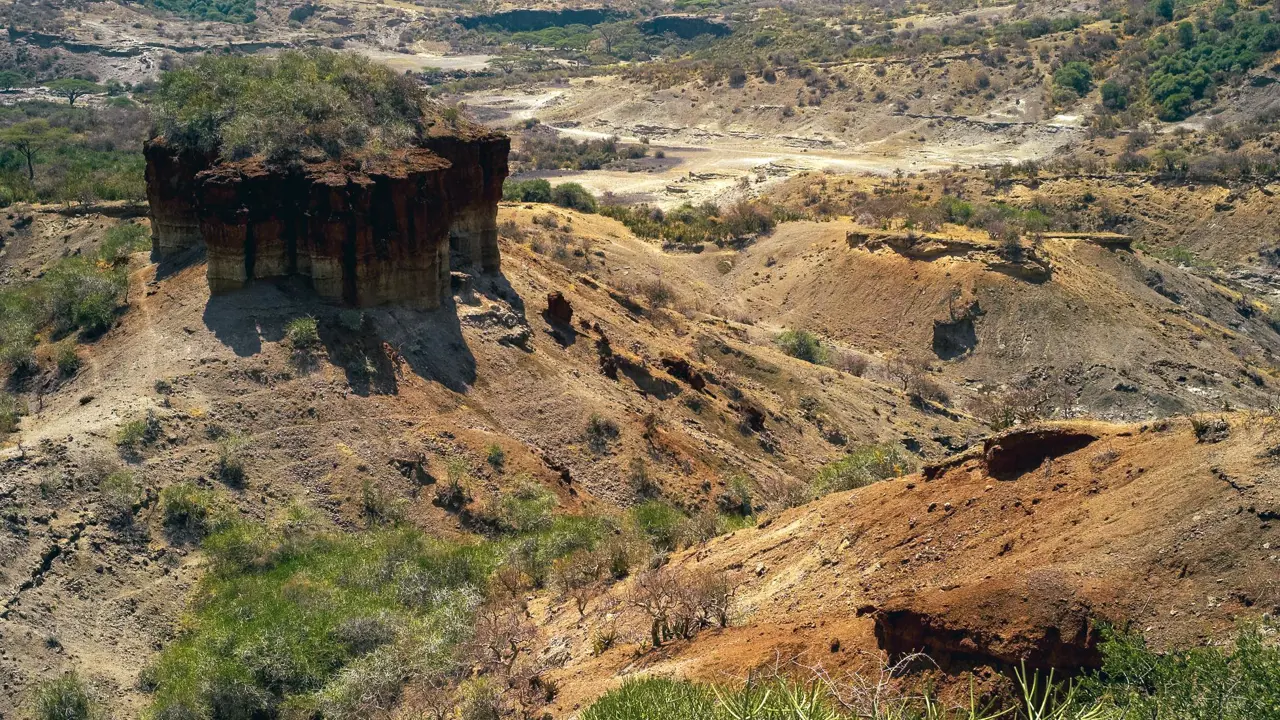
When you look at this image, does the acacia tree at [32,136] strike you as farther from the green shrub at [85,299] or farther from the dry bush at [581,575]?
the dry bush at [581,575]

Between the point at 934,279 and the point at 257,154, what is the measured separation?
25.8 m

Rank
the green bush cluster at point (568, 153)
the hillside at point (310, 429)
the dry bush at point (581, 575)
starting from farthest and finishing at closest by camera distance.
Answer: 1. the green bush cluster at point (568, 153)
2. the hillside at point (310, 429)
3. the dry bush at point (581, 575)

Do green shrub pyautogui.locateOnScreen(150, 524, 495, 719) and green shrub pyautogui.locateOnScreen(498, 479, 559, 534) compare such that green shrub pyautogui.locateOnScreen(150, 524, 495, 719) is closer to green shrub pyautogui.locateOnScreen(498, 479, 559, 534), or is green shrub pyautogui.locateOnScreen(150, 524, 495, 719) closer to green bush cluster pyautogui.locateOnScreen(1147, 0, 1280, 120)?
green shrub pyautogui.locateOnScreen(498, 479, 559, 534)

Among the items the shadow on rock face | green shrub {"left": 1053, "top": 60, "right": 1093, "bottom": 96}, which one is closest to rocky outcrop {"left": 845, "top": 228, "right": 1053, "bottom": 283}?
the shadow on rock face

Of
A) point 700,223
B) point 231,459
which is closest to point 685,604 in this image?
point 231,459

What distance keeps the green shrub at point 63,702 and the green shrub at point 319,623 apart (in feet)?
2.51

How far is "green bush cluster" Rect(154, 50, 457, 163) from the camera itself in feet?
70.5

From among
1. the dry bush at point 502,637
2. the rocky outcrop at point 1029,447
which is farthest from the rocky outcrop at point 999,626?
the dry bush at point 502,637

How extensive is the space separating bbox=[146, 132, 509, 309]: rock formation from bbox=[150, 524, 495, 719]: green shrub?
19.5ft

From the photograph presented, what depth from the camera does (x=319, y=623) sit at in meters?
14.6

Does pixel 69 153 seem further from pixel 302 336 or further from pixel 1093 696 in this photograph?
pixel 1093 696

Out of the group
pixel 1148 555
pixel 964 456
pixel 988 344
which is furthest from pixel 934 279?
pixel 1148 555

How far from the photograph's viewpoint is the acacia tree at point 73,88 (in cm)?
8088

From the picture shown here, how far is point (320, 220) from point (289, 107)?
119 inches
